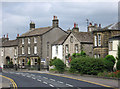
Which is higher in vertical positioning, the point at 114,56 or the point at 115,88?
the point at 114,56

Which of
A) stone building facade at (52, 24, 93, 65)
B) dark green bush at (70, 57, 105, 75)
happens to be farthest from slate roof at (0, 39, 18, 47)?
dark green bush at (70, 57, 105, 75)

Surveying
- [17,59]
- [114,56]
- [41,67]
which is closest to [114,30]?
[114,56]

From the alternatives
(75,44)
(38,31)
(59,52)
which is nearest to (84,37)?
(75,44)

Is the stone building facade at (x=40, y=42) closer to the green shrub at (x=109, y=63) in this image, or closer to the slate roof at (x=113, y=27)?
the slate roof at (x=113, y=27)

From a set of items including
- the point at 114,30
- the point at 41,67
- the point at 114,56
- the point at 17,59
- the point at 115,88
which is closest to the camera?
the point at 115,88

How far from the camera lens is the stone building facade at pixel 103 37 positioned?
4197 centimetres

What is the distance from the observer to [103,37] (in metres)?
42.5

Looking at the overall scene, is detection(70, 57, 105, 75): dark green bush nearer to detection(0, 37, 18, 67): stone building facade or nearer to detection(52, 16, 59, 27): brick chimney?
detection(52, 16, 59, 27): brick chimney

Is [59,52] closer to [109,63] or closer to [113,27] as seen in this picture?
[113,27]

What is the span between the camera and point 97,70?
34062 mm

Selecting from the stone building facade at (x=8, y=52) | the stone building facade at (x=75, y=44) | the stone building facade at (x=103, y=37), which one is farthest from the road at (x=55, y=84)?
the stone building facade at (x=8, y=52)

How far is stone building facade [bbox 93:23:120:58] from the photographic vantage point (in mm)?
41969

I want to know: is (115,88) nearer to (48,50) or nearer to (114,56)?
(114,56)

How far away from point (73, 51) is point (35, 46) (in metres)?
14.7
